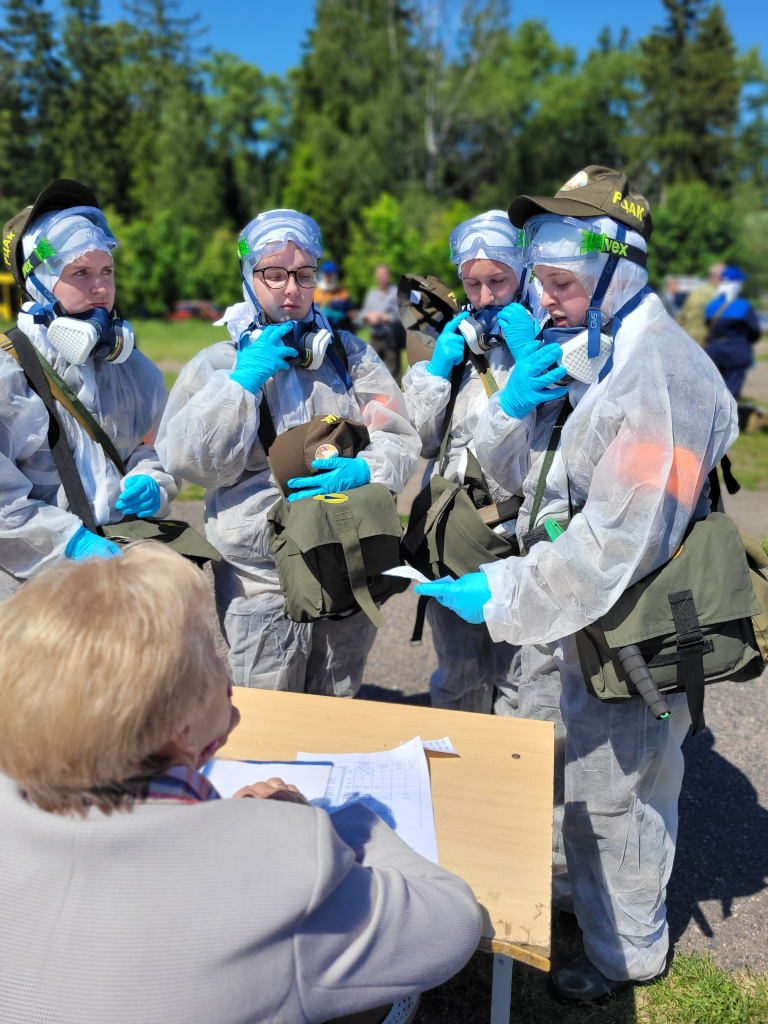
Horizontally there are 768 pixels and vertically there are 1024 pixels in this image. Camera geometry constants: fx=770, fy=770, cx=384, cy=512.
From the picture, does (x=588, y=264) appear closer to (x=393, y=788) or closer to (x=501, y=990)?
(x=393, y=788)

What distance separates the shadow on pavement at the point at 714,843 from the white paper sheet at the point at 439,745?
3.98 feet

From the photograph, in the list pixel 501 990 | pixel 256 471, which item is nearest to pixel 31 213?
pixel 256 471

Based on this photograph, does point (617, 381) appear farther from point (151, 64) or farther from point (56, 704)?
point (151, 64)

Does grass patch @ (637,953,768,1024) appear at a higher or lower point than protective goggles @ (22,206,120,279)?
lower

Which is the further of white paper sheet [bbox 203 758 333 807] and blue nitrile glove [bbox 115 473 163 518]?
blue nitrile glove [bbox 115 473 163 518]

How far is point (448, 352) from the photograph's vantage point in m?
2.68

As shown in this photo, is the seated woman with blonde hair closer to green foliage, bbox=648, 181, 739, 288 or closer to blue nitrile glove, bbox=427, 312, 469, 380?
blue nitrile glove, bbox=427, 312, 469, 380

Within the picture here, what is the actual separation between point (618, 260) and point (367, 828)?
142 centimetres

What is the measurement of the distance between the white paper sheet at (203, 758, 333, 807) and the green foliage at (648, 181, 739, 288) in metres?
33.5

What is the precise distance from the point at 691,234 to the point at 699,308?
24.9 metres

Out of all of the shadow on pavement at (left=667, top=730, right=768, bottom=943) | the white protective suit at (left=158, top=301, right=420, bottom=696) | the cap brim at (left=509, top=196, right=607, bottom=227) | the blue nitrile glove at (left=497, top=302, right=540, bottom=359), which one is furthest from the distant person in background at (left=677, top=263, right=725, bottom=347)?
the cap brim at (left=509, top=196, right=607, bottom=227)

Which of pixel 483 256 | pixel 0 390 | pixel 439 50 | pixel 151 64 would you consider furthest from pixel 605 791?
pixel 151 64

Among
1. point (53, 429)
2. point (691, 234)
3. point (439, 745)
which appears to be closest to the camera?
point (439, 745)

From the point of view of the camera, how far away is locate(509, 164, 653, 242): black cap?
6.15 ft
